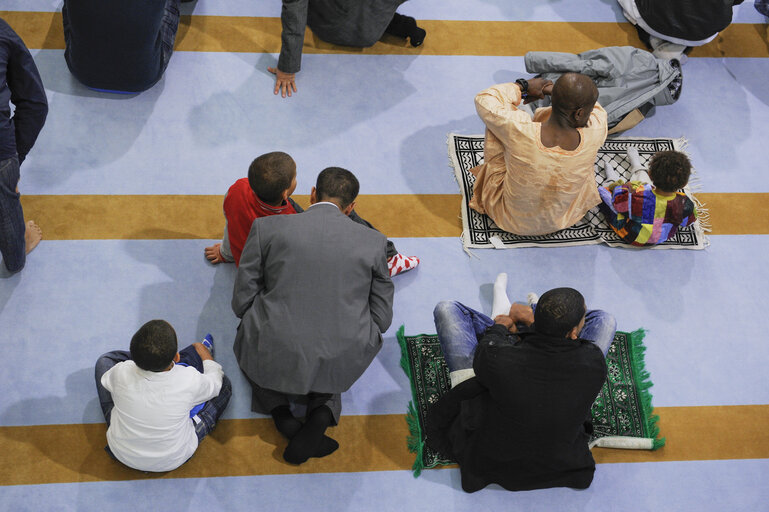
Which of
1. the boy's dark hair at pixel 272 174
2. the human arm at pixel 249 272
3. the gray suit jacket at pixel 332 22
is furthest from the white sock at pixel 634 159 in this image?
the human arm at pixel 249 272

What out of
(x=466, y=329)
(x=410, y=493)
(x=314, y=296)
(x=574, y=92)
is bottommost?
(x=410, y=493)

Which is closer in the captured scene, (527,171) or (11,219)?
(11,219)

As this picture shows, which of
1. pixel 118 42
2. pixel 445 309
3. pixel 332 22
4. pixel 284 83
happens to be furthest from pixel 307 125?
pixel 445 309

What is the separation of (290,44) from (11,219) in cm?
151

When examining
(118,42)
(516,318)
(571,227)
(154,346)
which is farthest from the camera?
(571,227)

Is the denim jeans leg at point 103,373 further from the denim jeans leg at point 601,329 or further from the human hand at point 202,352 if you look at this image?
the denim jeans leg at point 601,329

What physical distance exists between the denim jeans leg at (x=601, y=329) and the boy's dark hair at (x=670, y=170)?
2.24 ft

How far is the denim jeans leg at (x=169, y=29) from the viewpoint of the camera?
3756 millimetres

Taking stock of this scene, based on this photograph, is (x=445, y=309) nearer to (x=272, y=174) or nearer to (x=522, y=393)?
(x=522, y=393)

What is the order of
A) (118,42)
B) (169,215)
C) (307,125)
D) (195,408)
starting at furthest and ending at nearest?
1. (307,125)
2. (118,42)
3. (169,215)
4. (195,408)

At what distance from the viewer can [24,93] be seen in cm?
288

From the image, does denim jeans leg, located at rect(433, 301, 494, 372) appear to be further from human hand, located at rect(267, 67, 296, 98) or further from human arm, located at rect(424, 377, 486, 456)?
human hand, located at rect(267, 67, 296, 98)

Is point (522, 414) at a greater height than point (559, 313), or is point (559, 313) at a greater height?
point (559, 313)

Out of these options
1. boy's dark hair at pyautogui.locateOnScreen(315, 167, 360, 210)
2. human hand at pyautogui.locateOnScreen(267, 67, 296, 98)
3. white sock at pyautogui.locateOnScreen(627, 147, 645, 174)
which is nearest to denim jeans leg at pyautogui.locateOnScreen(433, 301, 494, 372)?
boy's dark hair at pyautogui.locateOnScreen(315, 167, 360, 210)
